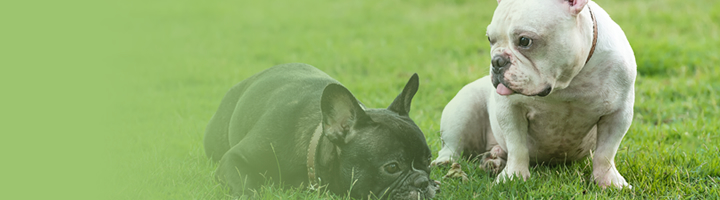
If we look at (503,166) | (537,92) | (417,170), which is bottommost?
(503,166)

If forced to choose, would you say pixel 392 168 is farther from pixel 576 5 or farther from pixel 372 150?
pixel 576 5

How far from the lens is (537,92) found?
3410mm

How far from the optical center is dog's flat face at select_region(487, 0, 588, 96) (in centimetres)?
326

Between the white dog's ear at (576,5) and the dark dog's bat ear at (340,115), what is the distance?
1.23 m

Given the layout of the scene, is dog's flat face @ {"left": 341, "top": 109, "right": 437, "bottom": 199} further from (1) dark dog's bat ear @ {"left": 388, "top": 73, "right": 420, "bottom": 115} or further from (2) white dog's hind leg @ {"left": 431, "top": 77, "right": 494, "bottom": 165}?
(2) white dog's hind leg @ {"left": 431, "top": 77, "right": 494, "bottom": 165}

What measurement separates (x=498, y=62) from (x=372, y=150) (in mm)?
839

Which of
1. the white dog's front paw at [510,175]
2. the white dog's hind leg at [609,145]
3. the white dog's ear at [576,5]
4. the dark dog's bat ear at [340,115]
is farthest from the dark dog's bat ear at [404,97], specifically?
the white dog's hind leg at [609,145]

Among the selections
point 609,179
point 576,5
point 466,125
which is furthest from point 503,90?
point 466,125

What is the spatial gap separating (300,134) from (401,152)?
75 centimetres

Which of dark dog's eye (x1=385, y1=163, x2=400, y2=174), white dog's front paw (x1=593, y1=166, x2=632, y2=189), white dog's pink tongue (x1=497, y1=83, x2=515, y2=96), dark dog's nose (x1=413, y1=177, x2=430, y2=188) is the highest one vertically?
white dog's pink tongue (x1=497, y1=83, x2=515, y2=96)

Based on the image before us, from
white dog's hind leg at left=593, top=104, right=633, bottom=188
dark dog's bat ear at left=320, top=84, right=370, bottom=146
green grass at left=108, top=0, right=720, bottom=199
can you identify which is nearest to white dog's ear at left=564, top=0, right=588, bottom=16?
white dog's hind leg at left=593, top=104, right=633, bottom=188

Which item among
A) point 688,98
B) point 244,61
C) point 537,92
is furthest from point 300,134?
point 244,61

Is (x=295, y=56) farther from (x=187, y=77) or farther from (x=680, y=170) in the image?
(x=680, y=170)

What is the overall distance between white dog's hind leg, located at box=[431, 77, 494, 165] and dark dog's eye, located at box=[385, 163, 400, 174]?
1.31m
